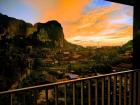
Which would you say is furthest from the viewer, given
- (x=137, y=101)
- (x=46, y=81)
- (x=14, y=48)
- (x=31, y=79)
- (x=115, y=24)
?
(x=115, y=24)

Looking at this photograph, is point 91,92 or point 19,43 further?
point 91,92

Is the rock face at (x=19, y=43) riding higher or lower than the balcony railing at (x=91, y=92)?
higher

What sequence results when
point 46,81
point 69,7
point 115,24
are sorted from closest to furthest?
point 46,81, point 69,7, point 115,24

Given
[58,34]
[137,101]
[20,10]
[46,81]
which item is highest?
[20,10]

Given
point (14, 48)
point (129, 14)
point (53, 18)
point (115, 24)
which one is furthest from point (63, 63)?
point (129, 14)

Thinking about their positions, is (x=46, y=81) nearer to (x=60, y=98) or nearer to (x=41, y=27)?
(x=60, y=98)

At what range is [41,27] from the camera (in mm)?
3400

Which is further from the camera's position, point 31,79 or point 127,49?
point 127,49

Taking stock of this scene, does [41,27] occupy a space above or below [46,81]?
above

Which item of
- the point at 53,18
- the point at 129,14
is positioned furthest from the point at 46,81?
the point at 129,14

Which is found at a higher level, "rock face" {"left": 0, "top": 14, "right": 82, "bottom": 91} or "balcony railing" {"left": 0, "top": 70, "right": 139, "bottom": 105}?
"rock face" {"left": 0, "top": 14, "right": 82, "bottom": 91}

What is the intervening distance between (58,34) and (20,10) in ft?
2.15

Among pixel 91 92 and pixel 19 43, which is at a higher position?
pixel 19 43

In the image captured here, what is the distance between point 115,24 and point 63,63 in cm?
120
